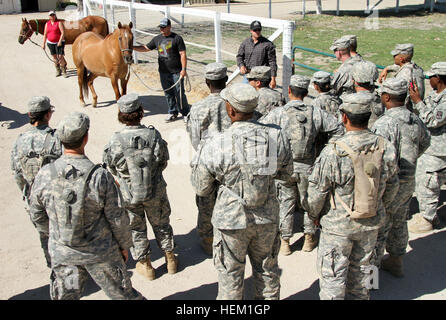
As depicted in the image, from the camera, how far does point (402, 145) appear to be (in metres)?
4.05

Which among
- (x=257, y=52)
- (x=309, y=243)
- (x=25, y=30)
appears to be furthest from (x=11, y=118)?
(x=309, y=243)

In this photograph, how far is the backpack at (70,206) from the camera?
3.02 metres

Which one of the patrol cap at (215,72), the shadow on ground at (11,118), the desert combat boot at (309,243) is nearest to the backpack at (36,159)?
the patrol cap at (215,72)

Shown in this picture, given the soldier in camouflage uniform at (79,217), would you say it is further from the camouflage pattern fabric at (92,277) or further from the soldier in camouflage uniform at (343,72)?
the soldier in camouflage uniform at (343,72)

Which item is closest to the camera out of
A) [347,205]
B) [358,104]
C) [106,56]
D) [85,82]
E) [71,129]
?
[71,129]

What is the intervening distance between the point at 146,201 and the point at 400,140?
2425mm

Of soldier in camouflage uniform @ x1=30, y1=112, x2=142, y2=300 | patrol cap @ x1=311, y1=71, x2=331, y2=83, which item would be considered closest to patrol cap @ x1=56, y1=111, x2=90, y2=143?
soldier in camouflage uniform @ x1=30, y1=112, x2=142, y2=300

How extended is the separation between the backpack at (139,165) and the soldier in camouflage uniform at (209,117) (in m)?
0.73

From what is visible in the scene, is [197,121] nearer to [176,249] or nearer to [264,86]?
[264,86]

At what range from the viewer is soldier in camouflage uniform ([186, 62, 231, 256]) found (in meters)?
4.63

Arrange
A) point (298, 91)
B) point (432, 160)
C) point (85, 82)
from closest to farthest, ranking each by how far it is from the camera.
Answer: point (298, 91) → point (432, 160) → point (85, 82)

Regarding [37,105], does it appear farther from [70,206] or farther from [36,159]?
[70,206]

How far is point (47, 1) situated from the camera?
100 ft

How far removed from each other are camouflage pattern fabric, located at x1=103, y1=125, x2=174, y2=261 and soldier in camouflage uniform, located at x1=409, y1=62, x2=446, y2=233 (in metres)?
2.84
